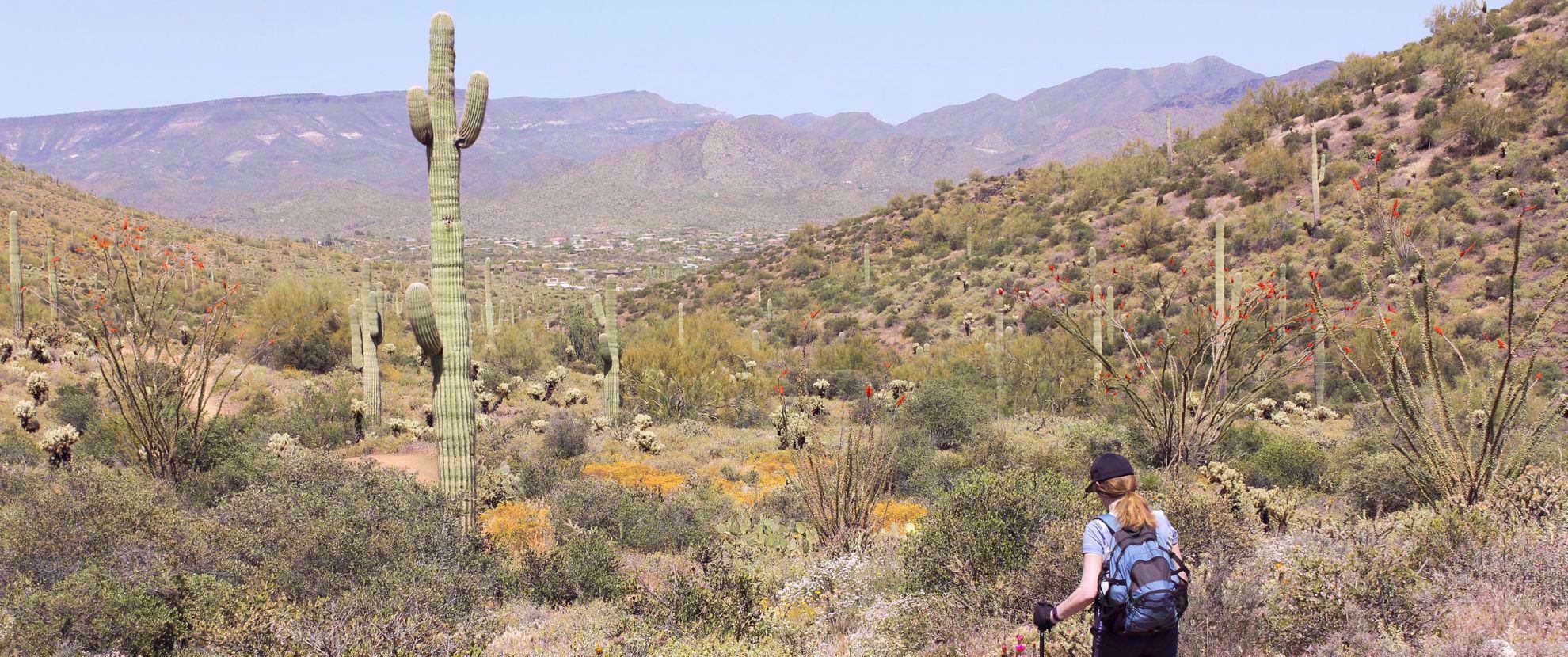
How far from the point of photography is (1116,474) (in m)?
3.56

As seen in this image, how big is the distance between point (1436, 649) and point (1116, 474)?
197 centimetres

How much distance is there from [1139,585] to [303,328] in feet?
71.6

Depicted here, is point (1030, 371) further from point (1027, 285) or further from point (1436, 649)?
point (1436, 649)

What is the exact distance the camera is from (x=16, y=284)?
2130cm

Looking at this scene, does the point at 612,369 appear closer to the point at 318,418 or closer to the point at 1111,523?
the point at 318,418

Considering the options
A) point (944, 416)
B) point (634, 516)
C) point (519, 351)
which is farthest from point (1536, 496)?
point (519, 351)

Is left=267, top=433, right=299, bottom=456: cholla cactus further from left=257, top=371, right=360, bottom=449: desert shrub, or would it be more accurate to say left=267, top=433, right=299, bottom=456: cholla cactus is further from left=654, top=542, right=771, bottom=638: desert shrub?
left=654, top=542, right=771, bottom=638: desert shrub

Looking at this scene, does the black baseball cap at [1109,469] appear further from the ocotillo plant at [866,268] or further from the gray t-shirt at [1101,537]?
the ocotillo plant at [866,268]

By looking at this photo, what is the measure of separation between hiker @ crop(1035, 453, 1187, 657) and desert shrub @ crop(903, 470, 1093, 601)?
1883mm

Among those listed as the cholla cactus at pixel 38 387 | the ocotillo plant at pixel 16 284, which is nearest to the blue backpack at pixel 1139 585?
the cholla cactus at pixel 38 387

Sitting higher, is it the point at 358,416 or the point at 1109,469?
the point at 1109,469

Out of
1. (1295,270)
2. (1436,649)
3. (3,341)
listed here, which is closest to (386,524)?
(1436,649)

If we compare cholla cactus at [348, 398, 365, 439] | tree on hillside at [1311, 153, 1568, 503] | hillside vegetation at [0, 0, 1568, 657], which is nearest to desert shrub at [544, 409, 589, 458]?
hillside vegetation at [0, 0, 1568, 657]

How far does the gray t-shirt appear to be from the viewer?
351 cm
